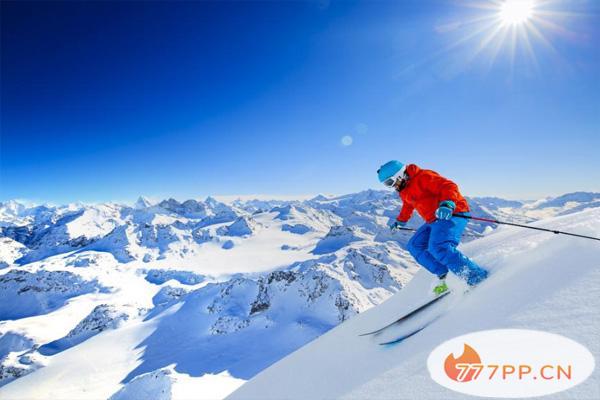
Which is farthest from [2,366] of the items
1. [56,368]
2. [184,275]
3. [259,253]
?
[259,253]

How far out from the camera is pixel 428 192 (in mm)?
4379

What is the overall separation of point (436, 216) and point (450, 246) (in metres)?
0.43

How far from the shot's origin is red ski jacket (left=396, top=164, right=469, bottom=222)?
4147 millimetres

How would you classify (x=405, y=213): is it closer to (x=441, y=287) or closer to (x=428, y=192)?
(x=428, y=192)

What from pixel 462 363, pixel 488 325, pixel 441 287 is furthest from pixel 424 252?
pixel 462 363

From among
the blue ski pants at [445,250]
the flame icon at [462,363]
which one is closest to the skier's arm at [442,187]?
the blue ski pants at [445,250]

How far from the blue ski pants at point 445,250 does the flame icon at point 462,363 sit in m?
1.49

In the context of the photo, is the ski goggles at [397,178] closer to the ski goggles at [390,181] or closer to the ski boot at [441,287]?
the ski goggles at [390,181]

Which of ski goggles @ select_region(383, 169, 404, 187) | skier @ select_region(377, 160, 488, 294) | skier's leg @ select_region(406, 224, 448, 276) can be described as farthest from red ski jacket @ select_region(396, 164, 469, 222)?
skier's leg @ select_region(406, 224, 448, 276)

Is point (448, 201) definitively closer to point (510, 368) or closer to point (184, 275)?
point (510, 368)

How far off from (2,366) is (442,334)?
260 feet

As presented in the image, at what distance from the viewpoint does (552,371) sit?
1851 mm

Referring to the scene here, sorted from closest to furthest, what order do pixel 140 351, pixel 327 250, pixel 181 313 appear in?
pixel 140 351, pixel 181 313, pixel 327 250

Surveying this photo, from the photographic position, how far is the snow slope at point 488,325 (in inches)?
84.0
